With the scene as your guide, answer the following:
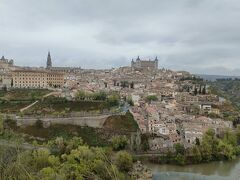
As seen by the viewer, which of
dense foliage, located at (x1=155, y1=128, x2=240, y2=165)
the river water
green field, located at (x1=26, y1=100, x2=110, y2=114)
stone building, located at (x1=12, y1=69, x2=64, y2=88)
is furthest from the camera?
stone building, located at (x1=12, y1=69, x2=64, y2=88)

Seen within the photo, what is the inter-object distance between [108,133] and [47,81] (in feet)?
65.2

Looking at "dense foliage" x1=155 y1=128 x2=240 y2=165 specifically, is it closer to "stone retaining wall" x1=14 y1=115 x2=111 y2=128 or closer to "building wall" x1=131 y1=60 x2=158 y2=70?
"stone retaining wall" x1=14 y1=115 x2=111 y2=128

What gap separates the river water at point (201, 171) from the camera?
16297mm

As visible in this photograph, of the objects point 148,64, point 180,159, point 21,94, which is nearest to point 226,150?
point 180,159

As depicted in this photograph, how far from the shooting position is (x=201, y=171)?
57.9 ft

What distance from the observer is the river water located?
53.5ft

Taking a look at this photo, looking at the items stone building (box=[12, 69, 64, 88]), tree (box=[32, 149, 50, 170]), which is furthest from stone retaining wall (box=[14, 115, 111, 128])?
stone building (box=[12, 69, 64, 88])

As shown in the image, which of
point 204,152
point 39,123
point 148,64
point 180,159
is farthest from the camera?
point 148,64

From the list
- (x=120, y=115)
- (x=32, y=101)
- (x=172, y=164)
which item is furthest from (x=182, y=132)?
(x=32, y=101)

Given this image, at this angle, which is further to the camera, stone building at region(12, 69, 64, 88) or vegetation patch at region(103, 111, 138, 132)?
stone building at region(12, 69, 64, 88)

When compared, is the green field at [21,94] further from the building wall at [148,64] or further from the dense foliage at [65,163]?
the building wall at [148,64]

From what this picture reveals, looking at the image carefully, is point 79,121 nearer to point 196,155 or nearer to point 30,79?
point 196,155

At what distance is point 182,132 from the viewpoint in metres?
24.4

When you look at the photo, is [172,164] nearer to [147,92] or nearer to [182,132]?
[182,132]
